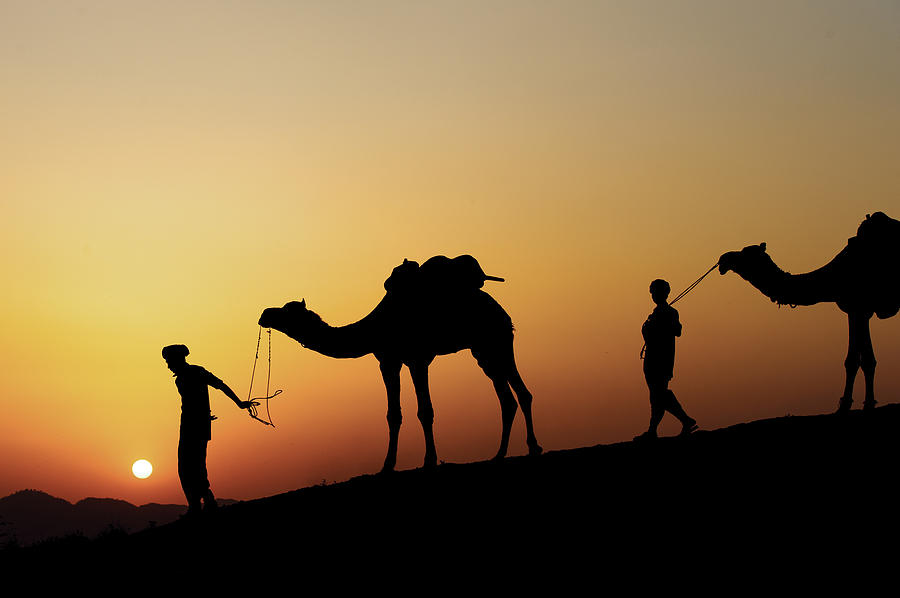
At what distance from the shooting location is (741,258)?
17.6 meters

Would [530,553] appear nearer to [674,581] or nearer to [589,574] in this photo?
[589,574]

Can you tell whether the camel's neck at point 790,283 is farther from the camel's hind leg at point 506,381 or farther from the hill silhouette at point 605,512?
the camel's hind leg at point 506,381

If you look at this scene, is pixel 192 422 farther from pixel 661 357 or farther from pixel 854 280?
pixel 854 280

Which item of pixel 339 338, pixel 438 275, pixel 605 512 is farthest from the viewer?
pixel 438 275

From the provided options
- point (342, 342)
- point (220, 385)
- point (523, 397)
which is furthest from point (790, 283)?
point (220, 385)

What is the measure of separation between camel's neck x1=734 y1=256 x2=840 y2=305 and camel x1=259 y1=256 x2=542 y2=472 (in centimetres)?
447

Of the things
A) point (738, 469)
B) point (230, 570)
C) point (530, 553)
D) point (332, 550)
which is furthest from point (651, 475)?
point (230, 570)

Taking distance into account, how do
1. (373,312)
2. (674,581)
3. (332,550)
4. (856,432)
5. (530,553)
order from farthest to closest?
(373,312) → (856,432) → (332,550) → (530,553) → (674,581)

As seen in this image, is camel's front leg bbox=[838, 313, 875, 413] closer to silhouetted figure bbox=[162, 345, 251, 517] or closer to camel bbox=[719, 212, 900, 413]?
camel bbox=[719, 212, 900, 413]

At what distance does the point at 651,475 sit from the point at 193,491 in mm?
7321

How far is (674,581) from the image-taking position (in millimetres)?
10633

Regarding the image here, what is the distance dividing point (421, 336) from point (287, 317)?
229 centimetres

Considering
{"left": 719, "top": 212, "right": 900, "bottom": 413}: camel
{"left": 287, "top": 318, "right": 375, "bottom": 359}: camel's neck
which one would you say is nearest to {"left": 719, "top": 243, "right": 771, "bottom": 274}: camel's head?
{"left": 719, "top": 212, "right": 900, "bottom": 413}: camel

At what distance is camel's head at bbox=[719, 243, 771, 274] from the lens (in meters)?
17.5
